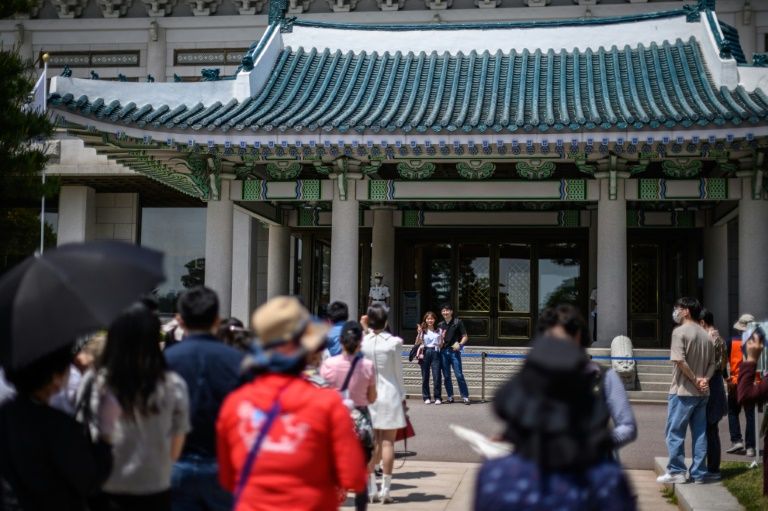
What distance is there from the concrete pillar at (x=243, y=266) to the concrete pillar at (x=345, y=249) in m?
8.27

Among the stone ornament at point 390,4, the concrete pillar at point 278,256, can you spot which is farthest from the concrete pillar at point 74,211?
the stone ornament at point 390,4

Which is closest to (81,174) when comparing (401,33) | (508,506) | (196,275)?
(196,275)

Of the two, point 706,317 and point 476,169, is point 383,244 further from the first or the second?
point 706,317

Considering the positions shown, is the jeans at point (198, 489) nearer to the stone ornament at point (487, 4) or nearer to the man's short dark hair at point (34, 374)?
the man's short dark hair at point (34, 374)

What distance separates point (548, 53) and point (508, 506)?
17.7m

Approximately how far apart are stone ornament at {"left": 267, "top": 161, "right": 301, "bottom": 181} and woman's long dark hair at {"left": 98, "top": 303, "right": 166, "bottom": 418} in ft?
46.0

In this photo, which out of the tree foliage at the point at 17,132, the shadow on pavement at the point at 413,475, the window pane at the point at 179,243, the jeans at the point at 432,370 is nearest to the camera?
the tree foliage at the point at 17,132

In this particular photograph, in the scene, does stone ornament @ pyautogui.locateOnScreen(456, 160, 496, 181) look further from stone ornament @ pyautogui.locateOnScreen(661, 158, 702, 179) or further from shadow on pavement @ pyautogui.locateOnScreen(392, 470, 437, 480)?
shadow on pavement @ pyautogui.locateOnScreen(392, 470, 437, 480)

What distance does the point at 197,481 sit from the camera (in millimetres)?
4496

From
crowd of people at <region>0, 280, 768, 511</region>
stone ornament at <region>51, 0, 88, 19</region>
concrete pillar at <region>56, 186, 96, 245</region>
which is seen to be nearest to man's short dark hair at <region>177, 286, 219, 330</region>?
crowd of people at <region>0, 280, 768, 511</region>

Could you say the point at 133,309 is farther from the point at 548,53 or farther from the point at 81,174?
the point at 81,174

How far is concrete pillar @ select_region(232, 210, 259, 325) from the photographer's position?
25.4m

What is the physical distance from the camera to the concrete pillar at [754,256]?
1672 cm

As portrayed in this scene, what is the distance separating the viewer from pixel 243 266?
25469mm
